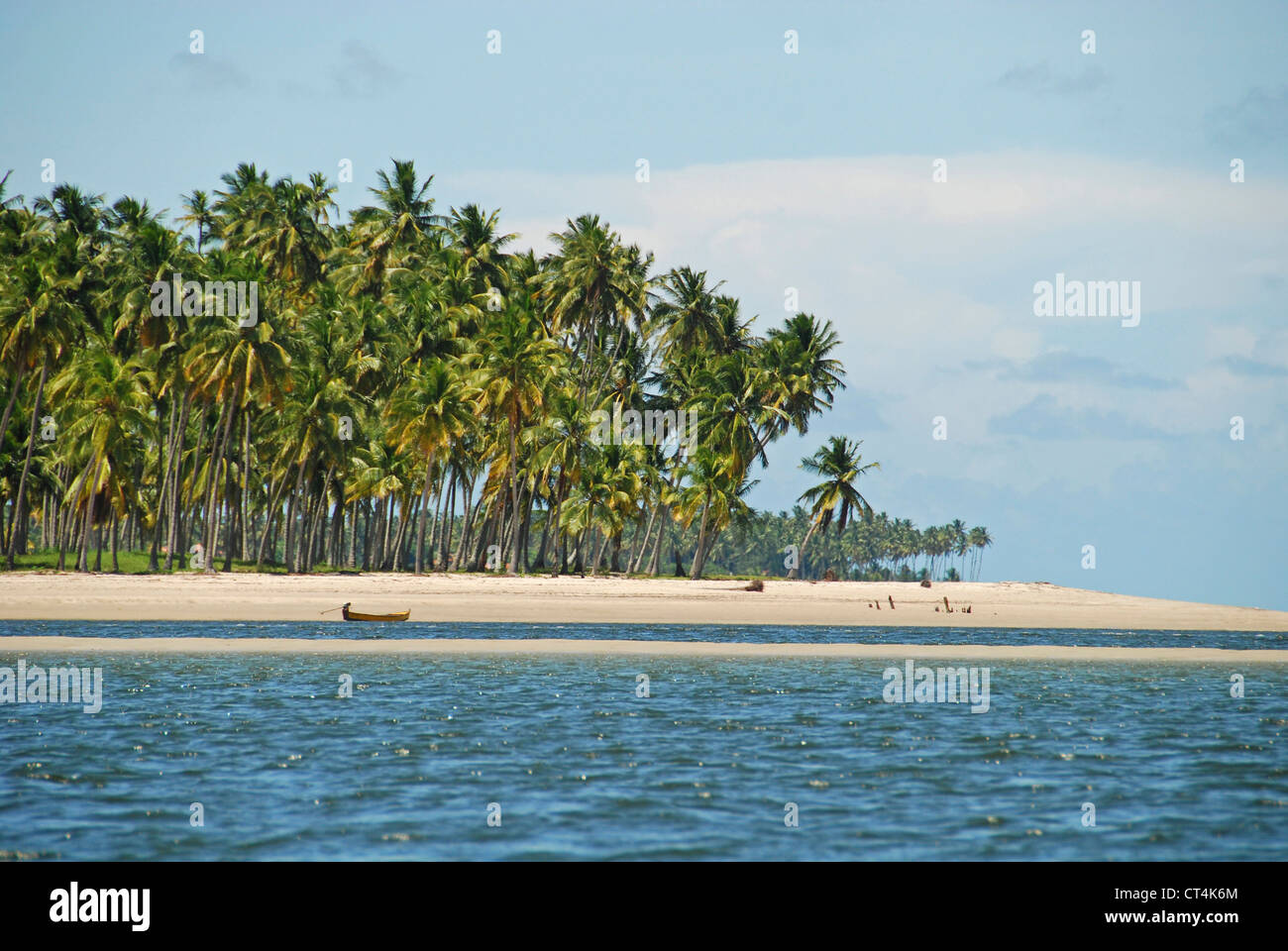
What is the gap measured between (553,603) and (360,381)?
26.8 metres

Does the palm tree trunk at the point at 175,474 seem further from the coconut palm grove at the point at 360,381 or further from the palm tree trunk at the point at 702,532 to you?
→ the palm tree trunk at the point at 702,532

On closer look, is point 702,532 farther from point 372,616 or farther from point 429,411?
point 372,616

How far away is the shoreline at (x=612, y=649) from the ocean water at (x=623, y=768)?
275 cm

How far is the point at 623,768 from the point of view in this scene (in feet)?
56.2

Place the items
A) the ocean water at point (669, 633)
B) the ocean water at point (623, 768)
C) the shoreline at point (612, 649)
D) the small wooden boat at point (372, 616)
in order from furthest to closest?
the small wooden boat at point (372, 616) < the ocean water at point (669, 633) < the shoreline at point (612, 649) < the ocean water at point (623, 768)

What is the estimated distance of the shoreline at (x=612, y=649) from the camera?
105 feet

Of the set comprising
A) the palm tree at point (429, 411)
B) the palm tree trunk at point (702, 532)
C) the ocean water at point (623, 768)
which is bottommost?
the ocean water at point (623, 768)

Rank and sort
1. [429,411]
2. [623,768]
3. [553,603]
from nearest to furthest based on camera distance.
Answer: [623,768]
[553,603]
[429,411]

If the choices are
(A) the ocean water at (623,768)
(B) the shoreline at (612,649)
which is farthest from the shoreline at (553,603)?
(A) the ocean water at (623,768)

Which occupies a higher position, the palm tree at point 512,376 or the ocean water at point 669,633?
the palm tree at point 512,376

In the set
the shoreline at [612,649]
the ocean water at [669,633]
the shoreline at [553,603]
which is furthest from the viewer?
the shoreline at [553,603]

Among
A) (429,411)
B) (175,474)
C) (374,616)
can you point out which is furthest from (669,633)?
(175,474)

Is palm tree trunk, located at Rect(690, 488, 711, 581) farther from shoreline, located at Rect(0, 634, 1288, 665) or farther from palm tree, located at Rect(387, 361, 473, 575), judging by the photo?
shoreline, located at Rect(0, 634, 1288, 665)
